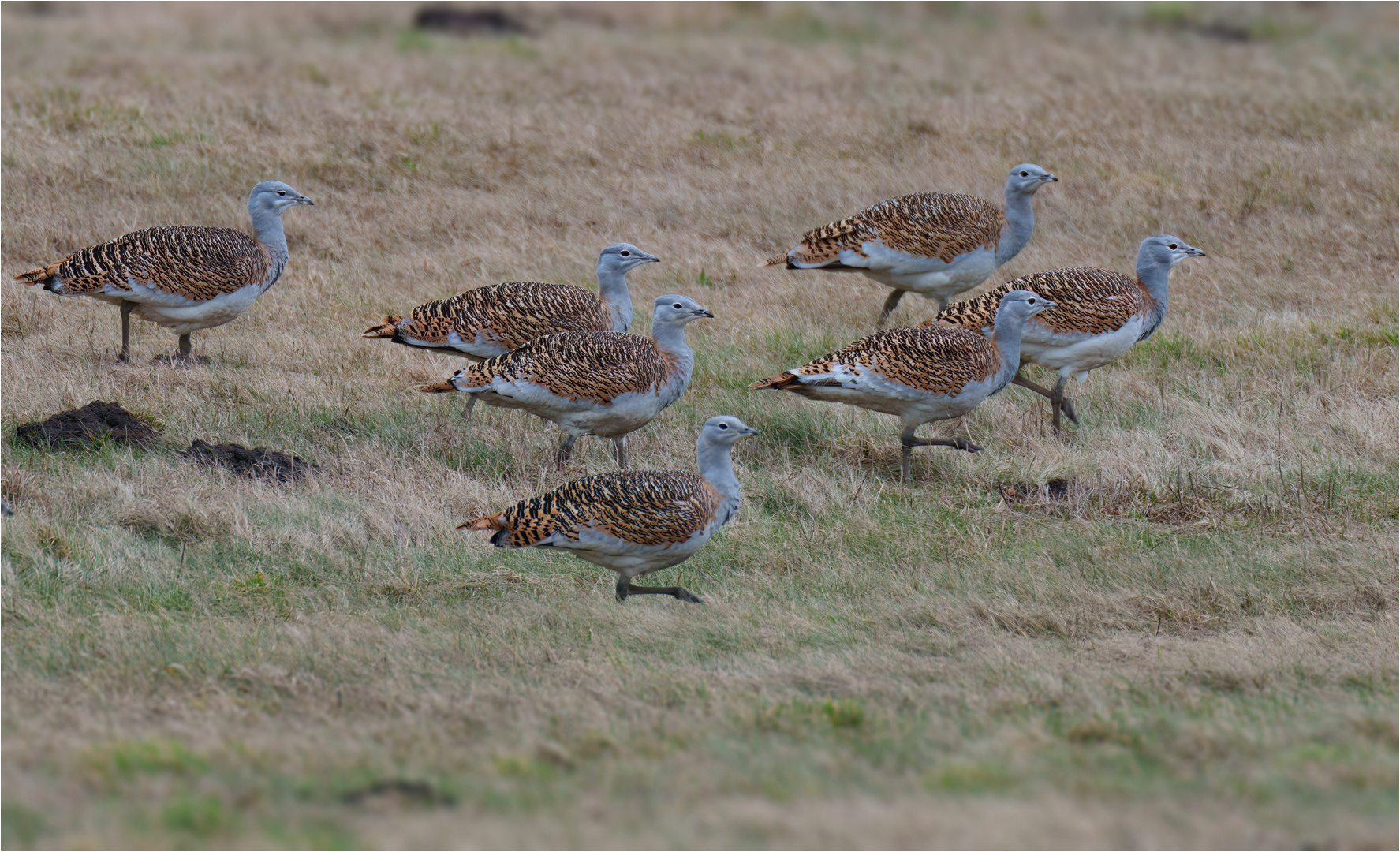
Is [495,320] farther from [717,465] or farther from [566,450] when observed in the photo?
[717,465]

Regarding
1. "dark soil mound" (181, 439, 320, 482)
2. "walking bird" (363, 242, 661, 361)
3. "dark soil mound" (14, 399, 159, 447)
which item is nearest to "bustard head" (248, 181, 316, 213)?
"walking bird" (363, 242, 661, 361)

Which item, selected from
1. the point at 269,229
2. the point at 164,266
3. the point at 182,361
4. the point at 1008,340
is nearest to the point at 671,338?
the point at 1008,340

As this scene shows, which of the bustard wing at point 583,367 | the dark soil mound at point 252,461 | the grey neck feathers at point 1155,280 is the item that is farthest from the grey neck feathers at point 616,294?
the grey neck feathers at point 1155,280

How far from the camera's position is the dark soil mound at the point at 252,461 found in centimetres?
902

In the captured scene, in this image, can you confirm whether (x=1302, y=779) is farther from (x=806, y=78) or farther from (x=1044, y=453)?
(x=806, y=78)

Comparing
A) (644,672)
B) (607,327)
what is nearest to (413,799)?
(644,672)

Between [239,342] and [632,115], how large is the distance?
799 cm

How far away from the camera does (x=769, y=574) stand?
8.00 m

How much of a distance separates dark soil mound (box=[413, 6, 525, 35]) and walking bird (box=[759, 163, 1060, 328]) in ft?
48.1

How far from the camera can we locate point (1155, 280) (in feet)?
36.6

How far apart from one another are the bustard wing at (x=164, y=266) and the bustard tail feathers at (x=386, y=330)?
134cm

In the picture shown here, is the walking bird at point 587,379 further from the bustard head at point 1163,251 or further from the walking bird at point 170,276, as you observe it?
the bustard head at point 1163,251

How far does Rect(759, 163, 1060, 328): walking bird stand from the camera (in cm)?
1227

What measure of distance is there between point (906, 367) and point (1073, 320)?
6.06ft
